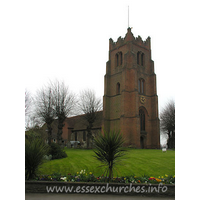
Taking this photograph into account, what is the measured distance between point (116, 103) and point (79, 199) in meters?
34.0

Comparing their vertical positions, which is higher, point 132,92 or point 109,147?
point 132,92

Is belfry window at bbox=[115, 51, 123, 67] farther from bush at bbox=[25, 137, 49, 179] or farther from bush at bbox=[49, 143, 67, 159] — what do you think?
bush at bbox=[25, 137, 49, 179]

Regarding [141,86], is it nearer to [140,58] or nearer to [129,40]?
[140,58]

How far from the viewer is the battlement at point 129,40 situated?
4192 cm

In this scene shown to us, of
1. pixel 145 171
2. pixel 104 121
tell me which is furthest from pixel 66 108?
pixel 145 171

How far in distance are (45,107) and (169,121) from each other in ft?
98.4

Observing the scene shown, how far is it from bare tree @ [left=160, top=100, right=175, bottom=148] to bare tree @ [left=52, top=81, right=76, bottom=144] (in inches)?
978

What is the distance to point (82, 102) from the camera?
40031mm

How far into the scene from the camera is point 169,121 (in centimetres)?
4647

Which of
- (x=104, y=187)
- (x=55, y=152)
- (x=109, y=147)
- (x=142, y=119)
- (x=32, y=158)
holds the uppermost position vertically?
(x=142, y=119)

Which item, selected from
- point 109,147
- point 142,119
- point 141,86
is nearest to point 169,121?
point 142,119

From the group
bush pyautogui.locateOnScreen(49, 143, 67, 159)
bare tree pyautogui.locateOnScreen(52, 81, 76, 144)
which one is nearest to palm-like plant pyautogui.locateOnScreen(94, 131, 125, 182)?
bush pyautogui.locateOnScreen(49, 143, 67, 159)

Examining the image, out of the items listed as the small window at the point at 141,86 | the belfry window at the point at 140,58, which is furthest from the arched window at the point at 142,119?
the belfry window at the point at 140,58

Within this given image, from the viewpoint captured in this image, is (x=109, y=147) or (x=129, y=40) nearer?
(x=109, y=147)
